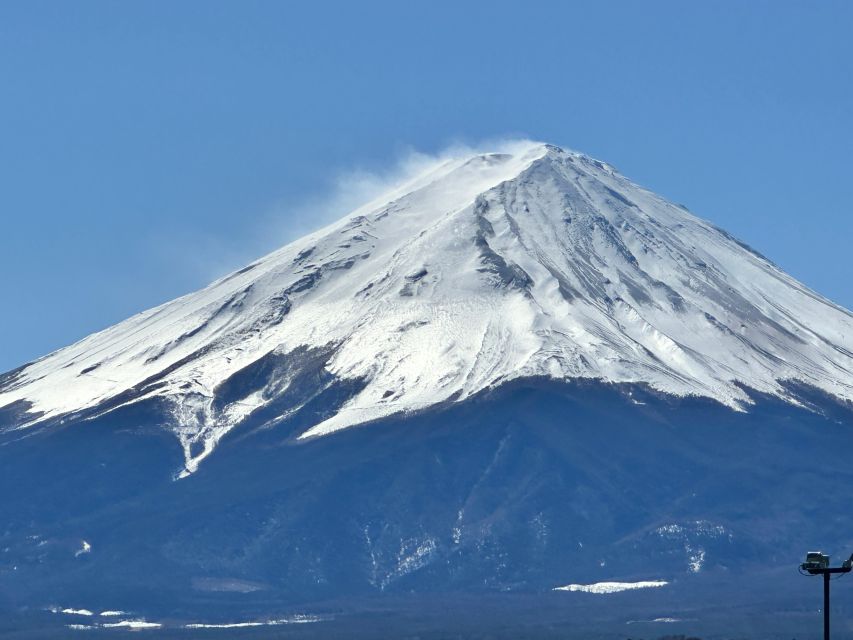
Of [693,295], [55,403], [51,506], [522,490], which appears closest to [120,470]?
[51,506]

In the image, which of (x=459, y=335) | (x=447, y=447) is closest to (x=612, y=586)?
(x=447, y=447)

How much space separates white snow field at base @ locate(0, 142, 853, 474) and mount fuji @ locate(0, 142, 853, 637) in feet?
1.12

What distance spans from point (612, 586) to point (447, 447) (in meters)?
26.0

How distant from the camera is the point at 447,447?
158 m

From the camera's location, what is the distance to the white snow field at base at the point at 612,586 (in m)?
136

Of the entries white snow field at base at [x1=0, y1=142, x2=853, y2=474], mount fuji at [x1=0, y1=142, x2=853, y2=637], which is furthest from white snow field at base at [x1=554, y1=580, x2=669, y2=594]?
white snow field at base at [x1=0, y1=142, x2=853, y2=474]

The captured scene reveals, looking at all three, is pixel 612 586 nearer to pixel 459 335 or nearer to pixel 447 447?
pixel 447 447

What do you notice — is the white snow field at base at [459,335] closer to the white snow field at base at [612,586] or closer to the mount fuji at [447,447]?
the mount fuji at [447,447]

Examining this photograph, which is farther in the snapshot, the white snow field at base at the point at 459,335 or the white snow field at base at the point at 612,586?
the white snow field at base at the point at 459,335

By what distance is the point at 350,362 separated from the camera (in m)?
173

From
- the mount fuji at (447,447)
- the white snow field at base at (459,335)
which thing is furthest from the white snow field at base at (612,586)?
the white snow field at base at (459,335)

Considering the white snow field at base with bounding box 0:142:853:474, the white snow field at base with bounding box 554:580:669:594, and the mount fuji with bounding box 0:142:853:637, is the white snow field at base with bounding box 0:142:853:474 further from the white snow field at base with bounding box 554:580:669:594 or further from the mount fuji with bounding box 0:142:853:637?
the white snow field at base with bounding box 554:580:669:594

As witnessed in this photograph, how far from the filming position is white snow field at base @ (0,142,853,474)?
16838 centimetres

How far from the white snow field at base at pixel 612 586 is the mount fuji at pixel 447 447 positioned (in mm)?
442
